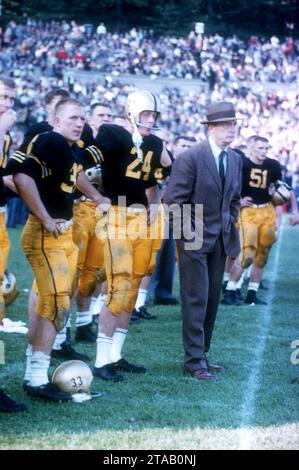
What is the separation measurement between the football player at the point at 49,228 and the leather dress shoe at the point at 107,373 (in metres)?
0.62

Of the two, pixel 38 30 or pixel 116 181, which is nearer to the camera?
pixel 116 181

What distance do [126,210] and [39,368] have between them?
143 cm

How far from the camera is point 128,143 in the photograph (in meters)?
6.46

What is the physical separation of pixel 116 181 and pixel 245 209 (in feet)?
13.8

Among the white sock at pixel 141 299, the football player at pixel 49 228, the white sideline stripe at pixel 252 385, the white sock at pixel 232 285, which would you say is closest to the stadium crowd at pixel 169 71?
the white sock at pixel 232 285

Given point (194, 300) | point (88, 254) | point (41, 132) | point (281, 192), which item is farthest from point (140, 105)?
point (281, 192)

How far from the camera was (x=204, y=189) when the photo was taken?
652cm

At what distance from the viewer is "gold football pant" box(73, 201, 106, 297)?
757cm

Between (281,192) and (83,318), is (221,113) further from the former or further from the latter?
(281,192)

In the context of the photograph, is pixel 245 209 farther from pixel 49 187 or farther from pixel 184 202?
pixel 49 187

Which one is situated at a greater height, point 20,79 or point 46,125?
point 20,79

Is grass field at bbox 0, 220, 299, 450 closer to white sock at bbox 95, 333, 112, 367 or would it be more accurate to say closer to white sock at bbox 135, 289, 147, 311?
white sock at bbox 95, 333, 112, 367

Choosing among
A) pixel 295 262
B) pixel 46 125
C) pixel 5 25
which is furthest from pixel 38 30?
pixel 46 125

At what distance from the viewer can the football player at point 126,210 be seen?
A: 6277 millimetres
